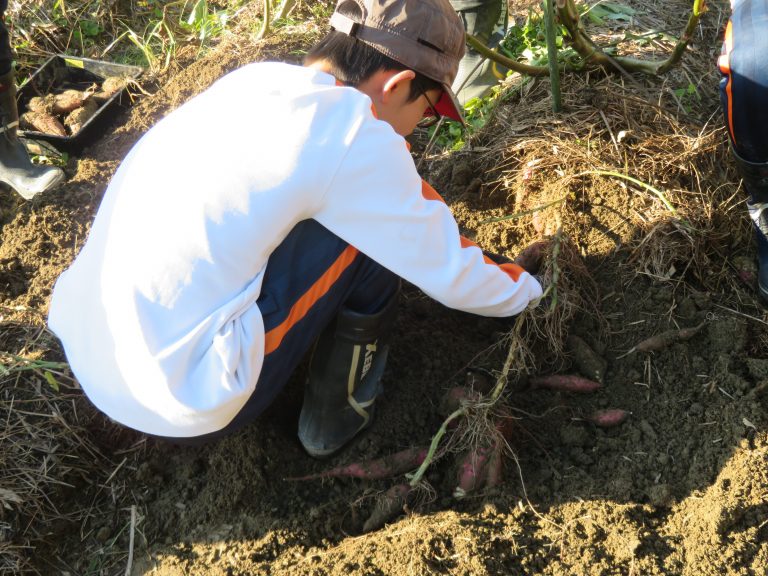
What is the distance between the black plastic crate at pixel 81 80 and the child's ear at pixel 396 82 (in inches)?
70.5

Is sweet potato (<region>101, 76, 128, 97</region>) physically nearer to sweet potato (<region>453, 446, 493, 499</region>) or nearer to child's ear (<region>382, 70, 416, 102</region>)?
child's ear (<region>382, 70, 416, 102</region>)

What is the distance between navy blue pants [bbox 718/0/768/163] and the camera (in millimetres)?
1896

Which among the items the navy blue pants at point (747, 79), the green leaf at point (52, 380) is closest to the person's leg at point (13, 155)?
the green leaf at point (52, 380)

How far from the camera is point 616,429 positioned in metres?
1.86

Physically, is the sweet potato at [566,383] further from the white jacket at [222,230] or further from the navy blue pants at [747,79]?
the navy blue pants at [747,79]

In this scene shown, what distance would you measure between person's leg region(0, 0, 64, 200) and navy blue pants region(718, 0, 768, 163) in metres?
2.33

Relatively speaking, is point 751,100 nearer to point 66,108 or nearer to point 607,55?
point 607,55

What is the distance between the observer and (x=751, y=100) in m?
1.92

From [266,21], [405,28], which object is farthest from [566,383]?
[266,21]

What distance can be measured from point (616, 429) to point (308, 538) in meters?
0.84

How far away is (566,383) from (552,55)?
3.30ft

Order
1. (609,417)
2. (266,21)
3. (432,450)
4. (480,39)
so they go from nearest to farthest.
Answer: (432,450)
(609,417)
(480,39)
(266,21)

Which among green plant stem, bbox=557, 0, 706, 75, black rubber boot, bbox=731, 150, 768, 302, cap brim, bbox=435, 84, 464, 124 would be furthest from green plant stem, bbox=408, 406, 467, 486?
green plant stem, bbox=557, 0, 706, 75

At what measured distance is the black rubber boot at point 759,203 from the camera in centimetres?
199
